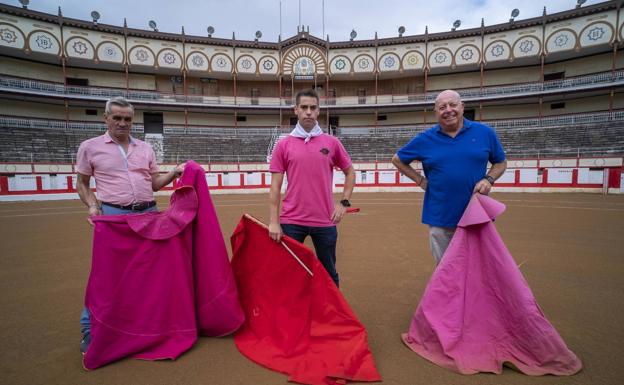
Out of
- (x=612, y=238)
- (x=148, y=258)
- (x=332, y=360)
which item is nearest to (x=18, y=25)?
(x=148, y=258)

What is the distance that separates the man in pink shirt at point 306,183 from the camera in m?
2.40

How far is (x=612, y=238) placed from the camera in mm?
6020

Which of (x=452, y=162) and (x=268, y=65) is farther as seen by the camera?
(x=268, y=65)

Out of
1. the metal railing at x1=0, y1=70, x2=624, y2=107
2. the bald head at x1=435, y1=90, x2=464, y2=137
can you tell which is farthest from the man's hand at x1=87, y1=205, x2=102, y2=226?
the metal railing at x1=0, y1=70, x2=624, y2=107

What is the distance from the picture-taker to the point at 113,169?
8.11ft

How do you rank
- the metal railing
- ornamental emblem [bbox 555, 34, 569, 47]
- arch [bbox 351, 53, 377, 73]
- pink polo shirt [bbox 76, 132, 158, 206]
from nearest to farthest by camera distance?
pink polo shirt [bbox 76, 132, 158, 206] < the metal railing < ornamental emblem [bbox 555, 34, 569, 47] < arch [bbox 351, 53, 377, 73]

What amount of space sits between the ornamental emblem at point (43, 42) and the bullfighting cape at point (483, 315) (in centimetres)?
2936

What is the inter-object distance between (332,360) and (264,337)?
24.9 inches

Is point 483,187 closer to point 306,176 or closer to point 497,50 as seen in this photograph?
point 306,176

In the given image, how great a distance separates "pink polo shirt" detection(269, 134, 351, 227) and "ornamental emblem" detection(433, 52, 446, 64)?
27228mm

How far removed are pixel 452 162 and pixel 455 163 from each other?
0.07 feet

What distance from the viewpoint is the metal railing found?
21422 millimetres

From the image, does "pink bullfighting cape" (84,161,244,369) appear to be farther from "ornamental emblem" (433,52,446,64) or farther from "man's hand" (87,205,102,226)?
"ornamental emblem" (433,52,446,64)

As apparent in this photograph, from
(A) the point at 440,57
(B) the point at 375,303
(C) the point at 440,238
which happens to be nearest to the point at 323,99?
(A) the point at 440,57
